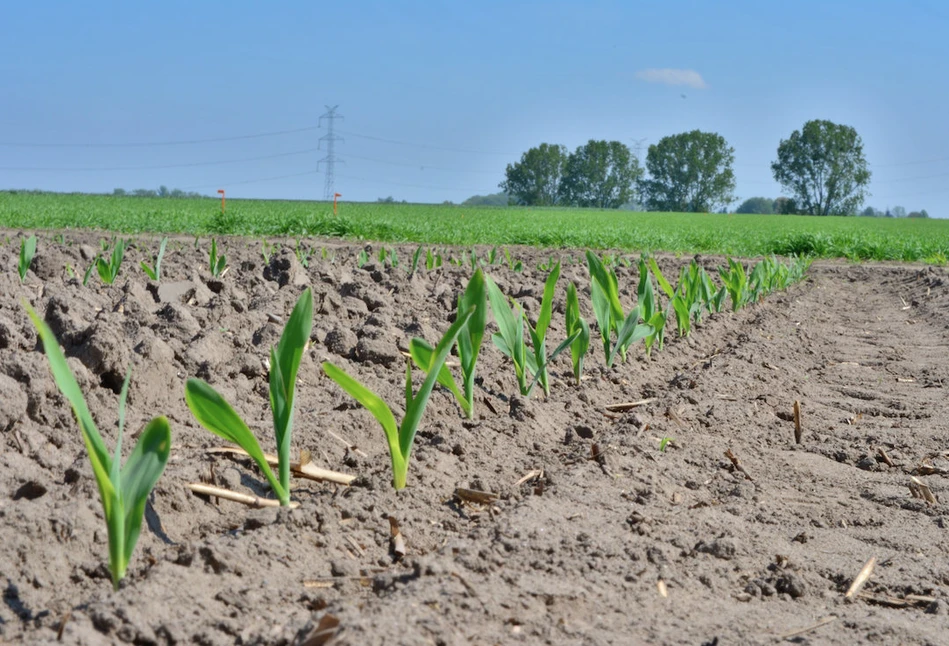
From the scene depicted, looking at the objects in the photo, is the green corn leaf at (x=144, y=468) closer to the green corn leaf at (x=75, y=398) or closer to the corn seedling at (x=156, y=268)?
the green corn leaf at (x=75, y=398)

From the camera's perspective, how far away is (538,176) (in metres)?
96.5

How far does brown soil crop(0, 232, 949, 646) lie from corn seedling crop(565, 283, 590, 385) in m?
0.15

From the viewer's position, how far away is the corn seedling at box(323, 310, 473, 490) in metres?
2.00

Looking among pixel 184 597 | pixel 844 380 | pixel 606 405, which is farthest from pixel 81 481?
pixel 844 380

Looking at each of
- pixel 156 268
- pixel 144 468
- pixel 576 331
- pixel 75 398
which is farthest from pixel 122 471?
pixel 156 268

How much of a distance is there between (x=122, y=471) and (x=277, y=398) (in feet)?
1.46

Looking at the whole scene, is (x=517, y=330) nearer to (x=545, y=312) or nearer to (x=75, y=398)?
(x=545, y=312)

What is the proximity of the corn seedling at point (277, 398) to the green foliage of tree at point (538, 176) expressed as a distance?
310 feet

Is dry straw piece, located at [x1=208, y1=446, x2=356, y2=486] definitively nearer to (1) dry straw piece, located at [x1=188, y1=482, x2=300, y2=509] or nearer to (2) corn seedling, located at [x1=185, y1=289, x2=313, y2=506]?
(1) dry straw piece, located at [x1=188, y1=482, x2=300, y2=509]

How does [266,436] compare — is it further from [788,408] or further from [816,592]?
[788,408]

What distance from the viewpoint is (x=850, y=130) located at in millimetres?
78750

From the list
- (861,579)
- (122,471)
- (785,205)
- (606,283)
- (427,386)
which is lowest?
(861,579)

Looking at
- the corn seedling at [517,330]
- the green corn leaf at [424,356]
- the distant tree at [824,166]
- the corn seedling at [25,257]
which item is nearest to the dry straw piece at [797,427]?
the corn seedling at [517,330]

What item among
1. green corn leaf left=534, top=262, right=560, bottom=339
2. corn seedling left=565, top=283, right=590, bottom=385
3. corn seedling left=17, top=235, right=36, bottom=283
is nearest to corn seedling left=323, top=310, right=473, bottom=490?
green corn leaf left=534, top=262, right=560, bottom=339
